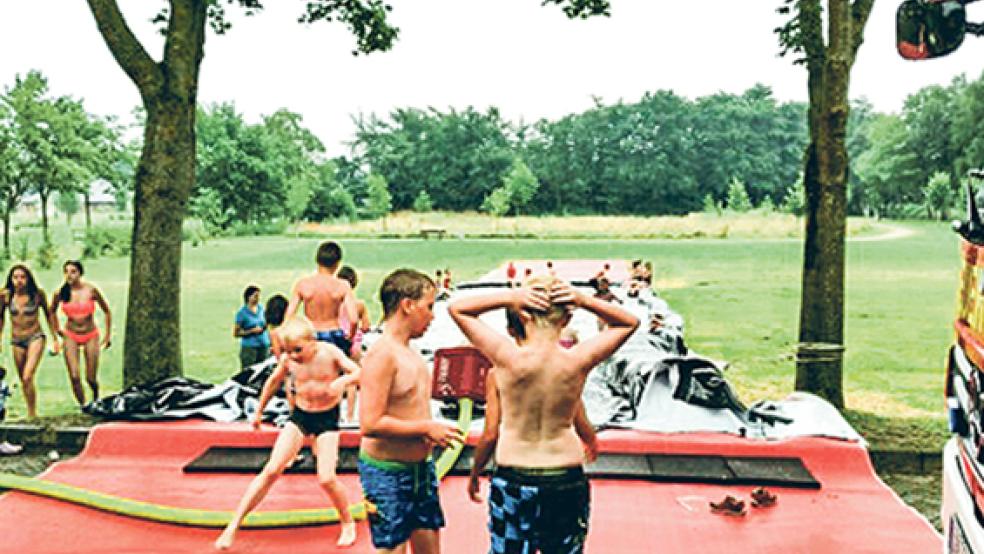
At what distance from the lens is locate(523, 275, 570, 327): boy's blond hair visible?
336cm

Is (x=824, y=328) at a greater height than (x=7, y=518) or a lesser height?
greater

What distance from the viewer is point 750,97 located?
185 feet

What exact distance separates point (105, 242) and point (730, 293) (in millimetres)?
21050

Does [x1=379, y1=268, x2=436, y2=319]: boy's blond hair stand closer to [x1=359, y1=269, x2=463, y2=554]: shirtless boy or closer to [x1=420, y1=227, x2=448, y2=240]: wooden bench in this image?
[x1=359, y1=269, x2=463, y2=554]: shirtless boy

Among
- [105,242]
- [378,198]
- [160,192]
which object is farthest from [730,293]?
[378,198]

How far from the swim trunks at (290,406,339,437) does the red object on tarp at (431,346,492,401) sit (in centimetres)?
245

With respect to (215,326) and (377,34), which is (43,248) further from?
(377,34)

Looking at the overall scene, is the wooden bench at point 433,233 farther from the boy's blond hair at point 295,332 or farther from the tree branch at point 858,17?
the boy's blond hair at point 295,332

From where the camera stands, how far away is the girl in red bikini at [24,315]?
8500mm

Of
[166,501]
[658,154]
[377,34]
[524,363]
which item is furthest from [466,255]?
[524,363]

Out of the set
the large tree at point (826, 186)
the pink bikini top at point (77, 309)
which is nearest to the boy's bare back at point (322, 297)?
the pink bikini top at point (77, 309)

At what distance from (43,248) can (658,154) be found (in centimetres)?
3304

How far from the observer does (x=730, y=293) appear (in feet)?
80.2

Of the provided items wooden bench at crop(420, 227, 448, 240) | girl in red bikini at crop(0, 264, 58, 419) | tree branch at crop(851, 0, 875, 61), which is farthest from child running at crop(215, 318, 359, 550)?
wooden bench at crop(420, 227, 448, 240)
